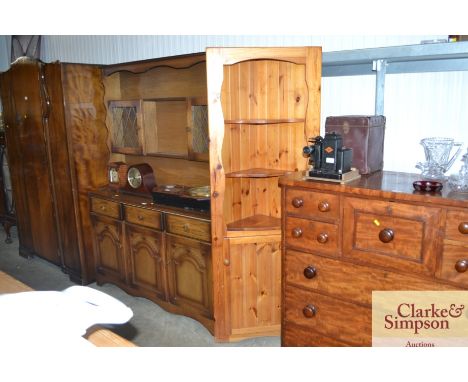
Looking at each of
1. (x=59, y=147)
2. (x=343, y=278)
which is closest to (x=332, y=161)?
(x=343, y=278)

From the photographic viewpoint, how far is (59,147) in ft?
11.1

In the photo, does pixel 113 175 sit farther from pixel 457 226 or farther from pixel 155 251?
pixel 457 226

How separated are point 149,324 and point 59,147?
64.4 inches

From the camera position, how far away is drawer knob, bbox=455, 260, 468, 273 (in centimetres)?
162

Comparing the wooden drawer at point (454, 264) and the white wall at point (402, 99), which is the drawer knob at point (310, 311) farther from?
the white wall at point (402, 99)

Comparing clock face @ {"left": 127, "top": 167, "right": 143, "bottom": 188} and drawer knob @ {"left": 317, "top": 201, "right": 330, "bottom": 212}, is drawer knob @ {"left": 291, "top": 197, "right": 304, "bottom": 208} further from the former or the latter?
clock face @ {"left": 127, "top": 167, "right": 143, "bottom": 188}

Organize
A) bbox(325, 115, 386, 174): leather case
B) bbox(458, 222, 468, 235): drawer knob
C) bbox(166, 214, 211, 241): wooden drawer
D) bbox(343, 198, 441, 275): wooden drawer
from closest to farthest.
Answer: bbox(458, 222, 468, 235): drawer knob → bbox(343, 198, 441, 275): wooden drawer → bbox(325, 115, 386, 174): leather case → bbox(166, 214, 211, 241): wooden drawer

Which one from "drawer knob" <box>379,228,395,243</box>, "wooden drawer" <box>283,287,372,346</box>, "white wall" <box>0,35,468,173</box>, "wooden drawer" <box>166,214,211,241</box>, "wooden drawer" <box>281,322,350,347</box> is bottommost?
"wooden drawer" <box>281,322,350,347</box>

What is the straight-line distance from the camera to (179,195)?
2859 mm

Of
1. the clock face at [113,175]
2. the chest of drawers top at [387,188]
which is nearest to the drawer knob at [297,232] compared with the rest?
the chest of drawers top at [387,188]

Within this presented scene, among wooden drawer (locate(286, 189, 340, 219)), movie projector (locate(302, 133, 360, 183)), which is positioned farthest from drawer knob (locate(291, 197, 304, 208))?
movie projector (locate(302, 133, 360, 183))

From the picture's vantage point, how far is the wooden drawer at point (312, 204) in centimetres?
192

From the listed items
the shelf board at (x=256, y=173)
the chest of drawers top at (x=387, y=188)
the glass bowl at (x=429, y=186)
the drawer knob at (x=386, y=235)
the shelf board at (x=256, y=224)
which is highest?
the glass bowl at (x=429, y=186)

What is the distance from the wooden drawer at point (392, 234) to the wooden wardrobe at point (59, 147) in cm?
233
